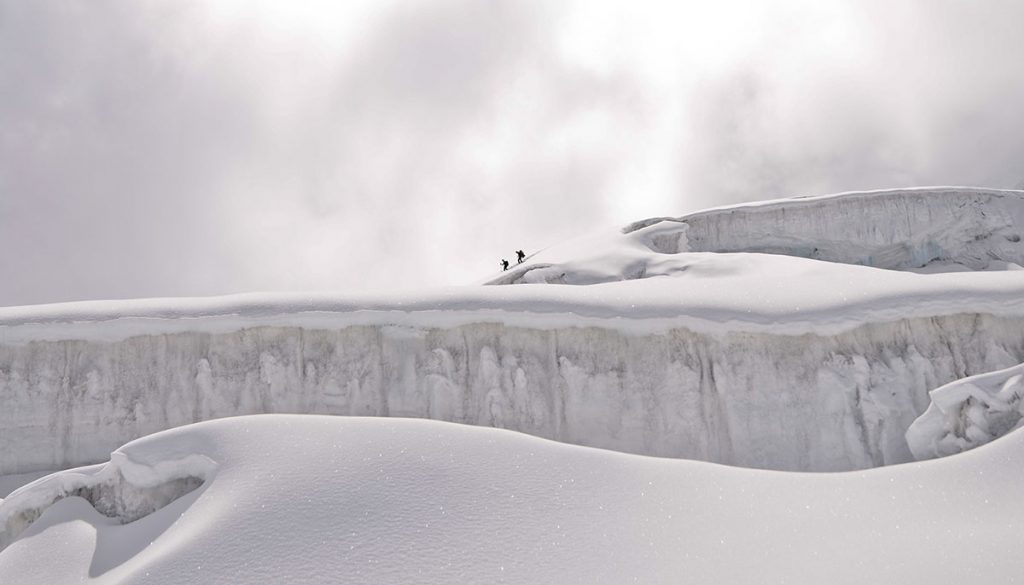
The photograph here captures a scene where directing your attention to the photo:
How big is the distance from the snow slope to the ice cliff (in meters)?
3.80

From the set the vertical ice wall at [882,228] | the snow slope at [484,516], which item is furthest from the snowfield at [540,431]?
the vertical ice wall at [882,228]

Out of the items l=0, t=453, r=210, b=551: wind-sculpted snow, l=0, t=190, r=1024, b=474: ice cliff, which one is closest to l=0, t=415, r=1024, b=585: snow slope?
l=0, t=453, r=210, b=551: wind-sculpted snow

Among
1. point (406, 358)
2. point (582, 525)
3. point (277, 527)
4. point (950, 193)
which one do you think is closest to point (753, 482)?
point (582, 525)

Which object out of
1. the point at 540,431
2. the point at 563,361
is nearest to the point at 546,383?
the point at 563,361

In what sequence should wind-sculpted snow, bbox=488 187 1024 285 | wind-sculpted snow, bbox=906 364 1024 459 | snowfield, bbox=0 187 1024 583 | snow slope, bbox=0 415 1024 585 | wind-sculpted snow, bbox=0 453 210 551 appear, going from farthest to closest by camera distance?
1. wind-sculpted snow, bbox=488 187 1024 285
2. wind-sculpted snow, bbox=906 364 1024 459
3. wind-sculpted snow, bbox=0 453 210 551
4. snowfield, bbox=0 187 1024 583
5. snow slope, bbox=0 415 1024 585

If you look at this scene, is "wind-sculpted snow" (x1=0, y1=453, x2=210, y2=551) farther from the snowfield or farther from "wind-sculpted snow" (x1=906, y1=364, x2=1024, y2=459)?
"wind-sculpted snow" (x1=906, y1=364, x2=1024, y2=459)

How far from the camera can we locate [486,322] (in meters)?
13.4

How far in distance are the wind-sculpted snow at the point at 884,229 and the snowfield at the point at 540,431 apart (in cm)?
864

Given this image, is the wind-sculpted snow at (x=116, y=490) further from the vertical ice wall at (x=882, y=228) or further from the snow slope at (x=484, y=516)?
the vertical ice wall at (x=882, y=228)

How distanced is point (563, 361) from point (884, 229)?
22574 mm

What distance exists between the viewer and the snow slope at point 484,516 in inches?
252

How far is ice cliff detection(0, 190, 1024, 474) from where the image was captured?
1226 centimetres

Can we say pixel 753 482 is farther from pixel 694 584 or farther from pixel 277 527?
pixel 277 527

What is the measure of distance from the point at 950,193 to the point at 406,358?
2603cm
